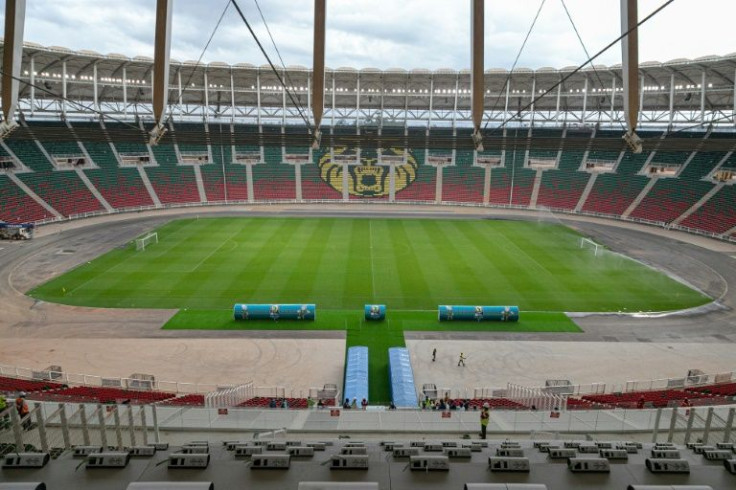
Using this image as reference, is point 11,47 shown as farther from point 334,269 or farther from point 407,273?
point 407,273

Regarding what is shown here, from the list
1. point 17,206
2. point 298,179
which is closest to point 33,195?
point 17,206

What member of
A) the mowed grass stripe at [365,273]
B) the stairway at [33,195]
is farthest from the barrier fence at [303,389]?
the stairway at [33,195]

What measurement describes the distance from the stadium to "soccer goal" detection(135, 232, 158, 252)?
11.0 inches

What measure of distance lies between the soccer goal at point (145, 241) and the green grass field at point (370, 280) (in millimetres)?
667

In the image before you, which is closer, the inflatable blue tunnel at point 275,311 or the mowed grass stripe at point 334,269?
the inflatable blue tunnel at point 275,311

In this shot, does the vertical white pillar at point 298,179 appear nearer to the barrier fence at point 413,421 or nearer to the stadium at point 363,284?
the stadium at point 363,284

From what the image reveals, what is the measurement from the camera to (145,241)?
135 feet

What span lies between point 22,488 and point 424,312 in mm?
22726

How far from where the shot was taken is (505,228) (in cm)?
4950

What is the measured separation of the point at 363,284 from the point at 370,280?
0.96 m

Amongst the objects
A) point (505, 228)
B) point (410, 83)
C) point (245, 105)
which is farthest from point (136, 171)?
point (505, 228)

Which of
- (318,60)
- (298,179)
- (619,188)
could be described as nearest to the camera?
(318,60)

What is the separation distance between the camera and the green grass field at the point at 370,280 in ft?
85.7

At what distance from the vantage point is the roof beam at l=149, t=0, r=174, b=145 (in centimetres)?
1390
